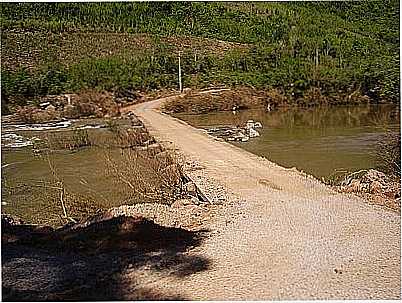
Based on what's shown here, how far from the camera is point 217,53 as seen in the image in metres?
47.5

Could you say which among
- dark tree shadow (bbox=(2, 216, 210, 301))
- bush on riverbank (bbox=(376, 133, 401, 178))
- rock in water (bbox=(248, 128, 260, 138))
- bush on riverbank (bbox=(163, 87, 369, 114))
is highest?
dark tree shadow (bbox=(2, 216, 210, 301))

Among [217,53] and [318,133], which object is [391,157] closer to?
[318,133]

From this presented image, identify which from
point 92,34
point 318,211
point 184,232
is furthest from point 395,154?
point 92,34

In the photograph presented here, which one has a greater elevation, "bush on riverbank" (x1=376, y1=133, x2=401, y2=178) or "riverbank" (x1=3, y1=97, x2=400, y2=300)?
"riverbank" (x1=3, y1=97, x2=400, y2=300)

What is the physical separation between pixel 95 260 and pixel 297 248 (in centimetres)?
224

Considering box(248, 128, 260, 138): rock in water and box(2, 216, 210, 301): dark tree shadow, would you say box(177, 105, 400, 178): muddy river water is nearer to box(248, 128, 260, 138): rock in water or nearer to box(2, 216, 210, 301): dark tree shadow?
box(248, 128, 260, 138): rock in water

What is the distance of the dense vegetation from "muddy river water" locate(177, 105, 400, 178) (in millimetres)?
4614

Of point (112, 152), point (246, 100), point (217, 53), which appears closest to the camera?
point (112, 152)

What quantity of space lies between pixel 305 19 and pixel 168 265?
151ft

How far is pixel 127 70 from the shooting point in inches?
1662

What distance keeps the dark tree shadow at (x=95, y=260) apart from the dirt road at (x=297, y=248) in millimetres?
288

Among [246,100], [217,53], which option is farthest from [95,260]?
[217,53]

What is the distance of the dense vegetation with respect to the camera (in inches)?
1473

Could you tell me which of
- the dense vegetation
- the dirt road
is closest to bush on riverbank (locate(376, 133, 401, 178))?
the dirt road
